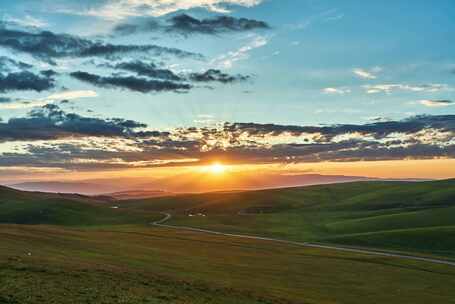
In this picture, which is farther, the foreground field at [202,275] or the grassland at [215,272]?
the grassland at [215,272]

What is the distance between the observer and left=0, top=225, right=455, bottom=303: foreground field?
35.5 metres

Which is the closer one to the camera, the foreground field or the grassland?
the foreground field

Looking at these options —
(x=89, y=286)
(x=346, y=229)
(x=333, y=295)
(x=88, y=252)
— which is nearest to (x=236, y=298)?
(x=89, y=286)

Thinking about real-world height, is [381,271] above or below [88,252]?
below

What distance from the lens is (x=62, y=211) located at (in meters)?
194

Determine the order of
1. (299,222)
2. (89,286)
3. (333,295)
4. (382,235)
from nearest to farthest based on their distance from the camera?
(89,286), (333,295), (382,235), (299,222)

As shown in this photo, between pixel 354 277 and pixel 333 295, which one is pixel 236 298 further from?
pixel 354 277

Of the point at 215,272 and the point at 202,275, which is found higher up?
the point at 202,275

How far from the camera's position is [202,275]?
53156 mm

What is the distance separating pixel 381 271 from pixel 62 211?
152 m

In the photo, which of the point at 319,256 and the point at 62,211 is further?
the point at 62,211

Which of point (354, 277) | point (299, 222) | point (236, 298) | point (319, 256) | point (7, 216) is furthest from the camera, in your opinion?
point (7, 216)

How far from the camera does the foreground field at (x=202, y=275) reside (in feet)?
117

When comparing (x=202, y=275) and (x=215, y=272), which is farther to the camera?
(x=215, y=272)
